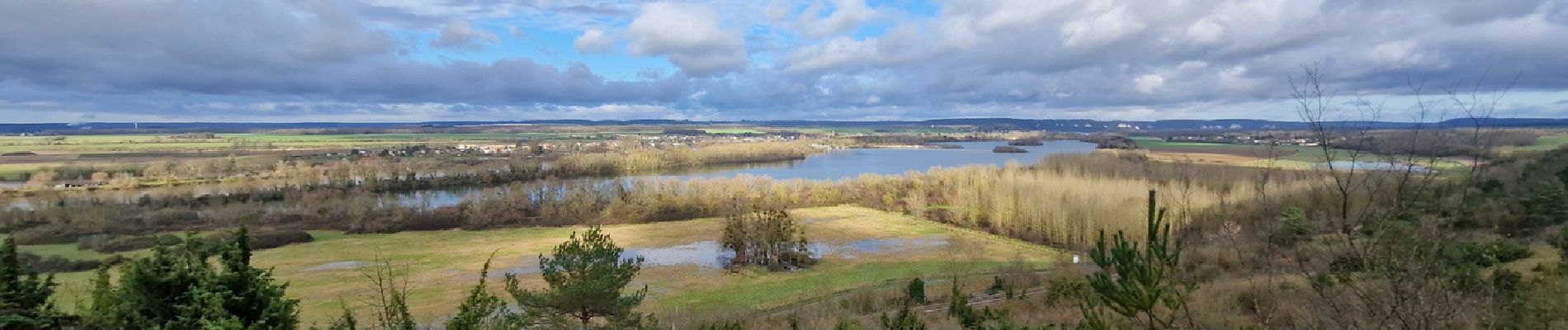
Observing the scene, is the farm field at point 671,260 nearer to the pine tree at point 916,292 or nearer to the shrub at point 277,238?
the shrub at point 277,238

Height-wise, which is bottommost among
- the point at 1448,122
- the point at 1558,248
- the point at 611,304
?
the point at 611,304

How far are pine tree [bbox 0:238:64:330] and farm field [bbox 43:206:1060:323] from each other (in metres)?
12.5

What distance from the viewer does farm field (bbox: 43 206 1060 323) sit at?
24.0 m

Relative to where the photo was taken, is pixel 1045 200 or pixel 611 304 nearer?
pixel 611 304

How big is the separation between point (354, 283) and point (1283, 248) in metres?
31.1

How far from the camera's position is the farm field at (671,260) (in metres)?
24.0

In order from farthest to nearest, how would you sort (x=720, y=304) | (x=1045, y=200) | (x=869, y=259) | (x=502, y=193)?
(x=502, y=193), (x=1045, y=200), (x=869, y=259), (x=720, y=304)

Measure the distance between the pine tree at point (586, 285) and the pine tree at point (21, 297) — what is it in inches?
285

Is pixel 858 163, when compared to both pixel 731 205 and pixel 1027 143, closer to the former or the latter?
pixel 731 205

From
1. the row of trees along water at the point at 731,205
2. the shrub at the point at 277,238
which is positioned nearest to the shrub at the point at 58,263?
the shrub at the point at 277,238

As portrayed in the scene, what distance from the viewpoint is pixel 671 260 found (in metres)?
32.5

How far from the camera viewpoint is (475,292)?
204 inches

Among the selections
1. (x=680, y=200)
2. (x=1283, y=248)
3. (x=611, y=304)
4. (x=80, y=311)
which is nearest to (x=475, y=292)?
(x=80, y=311)

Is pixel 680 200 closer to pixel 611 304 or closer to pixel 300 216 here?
pixel 300 216
